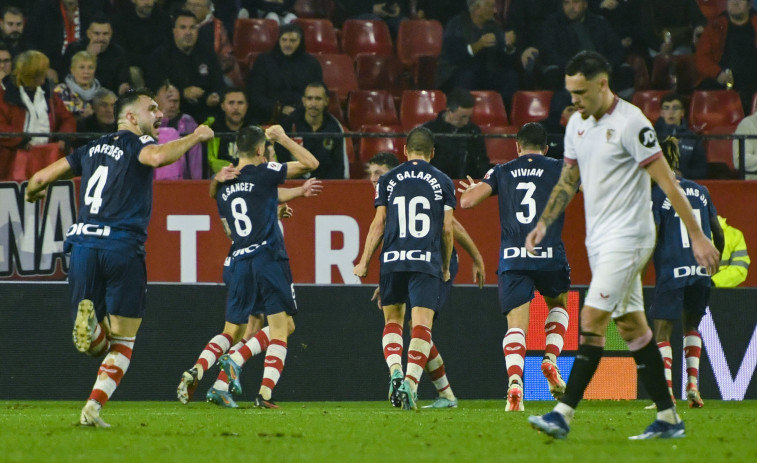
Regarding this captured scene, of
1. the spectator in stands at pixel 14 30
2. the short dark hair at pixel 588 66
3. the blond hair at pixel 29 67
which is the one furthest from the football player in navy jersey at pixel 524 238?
the spectator in stands at pixel 14 30

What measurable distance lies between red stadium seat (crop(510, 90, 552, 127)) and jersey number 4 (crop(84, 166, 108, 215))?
Answer: 29.4ft

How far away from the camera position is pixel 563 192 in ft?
23.6

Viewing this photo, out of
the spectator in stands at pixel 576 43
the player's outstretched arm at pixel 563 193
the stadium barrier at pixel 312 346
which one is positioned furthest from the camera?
the spectator in stands at pixel 576 43

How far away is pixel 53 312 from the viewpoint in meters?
12.3

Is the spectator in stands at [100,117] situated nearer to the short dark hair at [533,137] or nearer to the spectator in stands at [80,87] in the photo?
the spectator in stands at [80,87]

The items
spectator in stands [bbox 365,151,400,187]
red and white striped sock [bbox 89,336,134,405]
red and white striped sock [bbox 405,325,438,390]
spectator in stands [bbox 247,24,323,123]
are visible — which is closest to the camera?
red and white striped sock [bbox 89,336,134,405]

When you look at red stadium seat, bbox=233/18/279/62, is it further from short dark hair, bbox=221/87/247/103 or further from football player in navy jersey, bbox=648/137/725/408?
football player in navy jersey, bbox=648/137/725/408

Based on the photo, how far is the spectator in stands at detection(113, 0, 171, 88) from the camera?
15656 mm

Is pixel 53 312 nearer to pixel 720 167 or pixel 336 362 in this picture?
pixel 336 362

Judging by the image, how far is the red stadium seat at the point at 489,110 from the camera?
16078 mm

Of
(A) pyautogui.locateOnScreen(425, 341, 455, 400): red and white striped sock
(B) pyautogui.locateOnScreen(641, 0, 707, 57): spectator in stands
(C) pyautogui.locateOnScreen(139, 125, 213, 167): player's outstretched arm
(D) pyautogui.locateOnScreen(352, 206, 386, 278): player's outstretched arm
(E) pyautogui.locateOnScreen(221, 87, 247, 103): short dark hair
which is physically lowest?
(A) pyautogui.locateOnScreen(425, 341, 455, 400): red and white striped sock

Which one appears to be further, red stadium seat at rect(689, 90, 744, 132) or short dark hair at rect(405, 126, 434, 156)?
red stadium seat at rect(689, 90, 744, 132)

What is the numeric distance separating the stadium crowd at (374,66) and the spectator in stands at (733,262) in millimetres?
939

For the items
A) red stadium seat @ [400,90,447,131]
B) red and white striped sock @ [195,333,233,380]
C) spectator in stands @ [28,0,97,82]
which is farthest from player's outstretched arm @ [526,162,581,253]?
spectator in stands @ [28,0,97,82]
